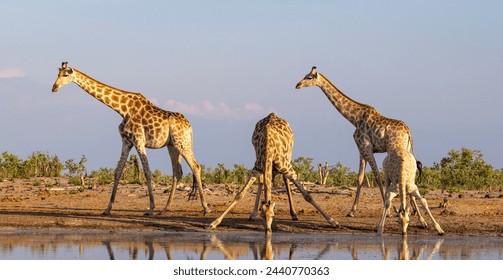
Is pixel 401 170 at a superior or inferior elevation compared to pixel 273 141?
inferior

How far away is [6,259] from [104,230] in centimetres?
548

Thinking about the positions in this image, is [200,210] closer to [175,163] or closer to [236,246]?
[175,163]

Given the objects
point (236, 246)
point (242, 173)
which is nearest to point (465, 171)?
point (242, 173)

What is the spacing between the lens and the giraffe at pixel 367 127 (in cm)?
2177

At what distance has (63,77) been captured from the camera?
2259 cm

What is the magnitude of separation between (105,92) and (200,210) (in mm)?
3722

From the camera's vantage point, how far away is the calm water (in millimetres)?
14828

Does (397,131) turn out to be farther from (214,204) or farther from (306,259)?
(306,259)

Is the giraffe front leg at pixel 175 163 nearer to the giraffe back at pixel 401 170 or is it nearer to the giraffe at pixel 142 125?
the giraffe at pixel 142 125

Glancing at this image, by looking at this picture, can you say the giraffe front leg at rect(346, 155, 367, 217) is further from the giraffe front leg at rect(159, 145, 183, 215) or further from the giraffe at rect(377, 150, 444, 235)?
the giraffe front leg at rect(159, 145, 183, 215)

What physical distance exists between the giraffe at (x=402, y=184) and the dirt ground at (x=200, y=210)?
88cm

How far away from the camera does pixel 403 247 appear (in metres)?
16.4

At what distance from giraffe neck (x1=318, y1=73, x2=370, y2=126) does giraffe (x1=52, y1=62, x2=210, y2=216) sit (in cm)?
349

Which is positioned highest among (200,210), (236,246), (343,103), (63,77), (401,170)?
(63,77)
